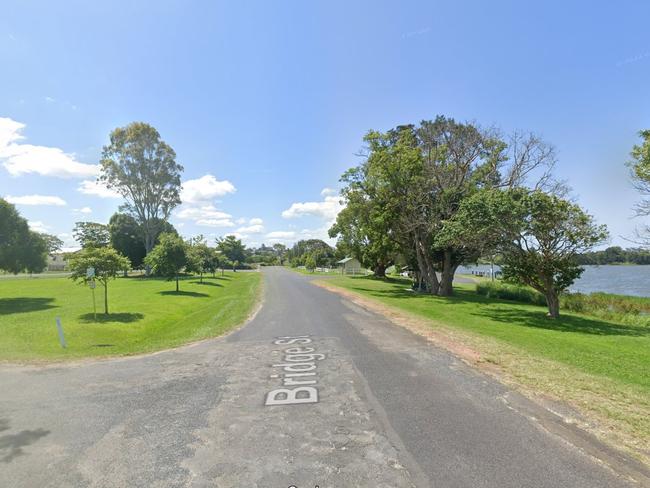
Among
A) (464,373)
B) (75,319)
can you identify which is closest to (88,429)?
(464,373)

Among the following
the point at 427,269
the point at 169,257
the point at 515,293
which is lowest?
the point at 515,293

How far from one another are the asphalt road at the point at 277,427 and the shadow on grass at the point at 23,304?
13555 mm

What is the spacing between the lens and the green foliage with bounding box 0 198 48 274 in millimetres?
24984

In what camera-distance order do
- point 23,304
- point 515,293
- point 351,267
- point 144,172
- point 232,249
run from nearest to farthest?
1. point 23,304
2. point 515,293
3. point 144,172
4. point 351,267
5. point 232,249

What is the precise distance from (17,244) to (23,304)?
9365mm

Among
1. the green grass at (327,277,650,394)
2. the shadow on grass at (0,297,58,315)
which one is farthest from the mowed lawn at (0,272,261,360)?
the green grass at (327,277,650,394)

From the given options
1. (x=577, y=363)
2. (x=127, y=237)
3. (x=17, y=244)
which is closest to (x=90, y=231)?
(x=127, y=237)

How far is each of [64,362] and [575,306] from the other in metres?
26.3

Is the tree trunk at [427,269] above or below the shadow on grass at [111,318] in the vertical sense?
above

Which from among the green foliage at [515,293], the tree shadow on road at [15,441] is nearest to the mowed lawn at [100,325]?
the tree shadow on road at [15,441]

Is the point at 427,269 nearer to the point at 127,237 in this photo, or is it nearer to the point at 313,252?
the point at 127,237

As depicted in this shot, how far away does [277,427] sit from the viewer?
475 cm

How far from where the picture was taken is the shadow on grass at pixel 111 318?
1591cm

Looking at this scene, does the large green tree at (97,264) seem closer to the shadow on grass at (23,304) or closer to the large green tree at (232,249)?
the shadow on grass at (23,304)
